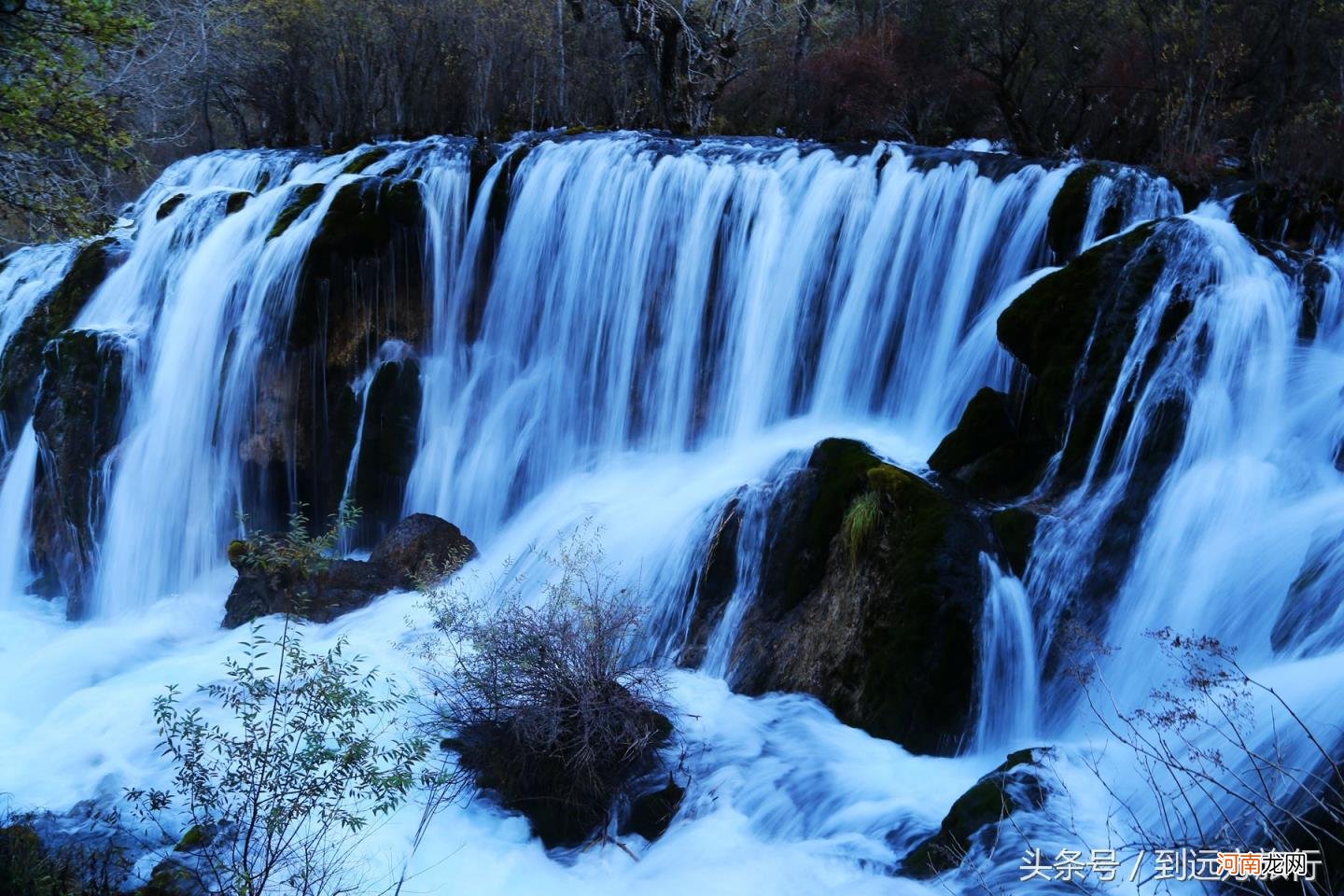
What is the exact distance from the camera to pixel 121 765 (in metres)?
7.95

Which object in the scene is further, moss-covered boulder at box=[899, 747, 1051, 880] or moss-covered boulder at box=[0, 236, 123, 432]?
moss-covered boulder at box=[0, 236, 123, 432]

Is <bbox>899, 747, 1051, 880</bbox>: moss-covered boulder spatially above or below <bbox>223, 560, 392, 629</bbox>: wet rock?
above

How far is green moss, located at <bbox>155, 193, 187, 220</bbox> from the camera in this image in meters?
15.1

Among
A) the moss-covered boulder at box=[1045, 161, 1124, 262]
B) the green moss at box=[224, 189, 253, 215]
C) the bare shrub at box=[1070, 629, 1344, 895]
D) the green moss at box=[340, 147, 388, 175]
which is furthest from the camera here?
the green moss at box=[340, 147, 388, 175]

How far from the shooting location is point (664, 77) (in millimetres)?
17734

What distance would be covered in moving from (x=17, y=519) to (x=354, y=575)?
5.73 metres

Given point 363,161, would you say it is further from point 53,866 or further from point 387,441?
point 53,866

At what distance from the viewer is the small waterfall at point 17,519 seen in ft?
42.3

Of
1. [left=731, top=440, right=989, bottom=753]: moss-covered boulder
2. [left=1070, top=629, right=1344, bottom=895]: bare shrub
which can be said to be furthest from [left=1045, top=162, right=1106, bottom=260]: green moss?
[left=1070, top=629, right=1344, bottom=895]: bare shrub

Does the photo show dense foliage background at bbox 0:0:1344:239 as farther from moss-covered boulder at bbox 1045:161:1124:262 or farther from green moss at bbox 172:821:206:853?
green moss at bbox 172:821:206:853

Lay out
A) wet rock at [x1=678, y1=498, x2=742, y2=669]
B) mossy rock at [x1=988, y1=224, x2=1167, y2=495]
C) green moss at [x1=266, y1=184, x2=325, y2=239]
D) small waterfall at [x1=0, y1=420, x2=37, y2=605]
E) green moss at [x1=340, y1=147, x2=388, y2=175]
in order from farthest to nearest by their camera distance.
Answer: green moss at [x1=340, y1=147, x2=388, y2=175] → green moss at [x1=266, y1=184, x2=325, y2=239] → small waterfall at [x1=0, y1=420, x2=37, y2=605] → wet rock at [x1=678, y1=498, x2=742, y2=669] → mossy rock at [x1=988, y1=224, x2=1167, y2=495]

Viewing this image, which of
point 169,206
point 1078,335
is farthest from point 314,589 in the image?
point 169,206

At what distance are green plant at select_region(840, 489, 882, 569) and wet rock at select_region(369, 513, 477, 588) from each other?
13.1 feet

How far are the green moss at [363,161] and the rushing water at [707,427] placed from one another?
28 cm
